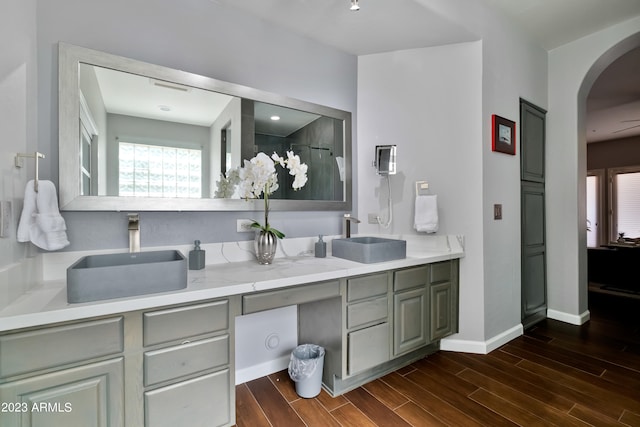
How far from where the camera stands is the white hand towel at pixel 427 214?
2344mm

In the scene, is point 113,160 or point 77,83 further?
point 113,160

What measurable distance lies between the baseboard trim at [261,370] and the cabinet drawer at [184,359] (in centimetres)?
68

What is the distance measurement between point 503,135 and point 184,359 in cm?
280

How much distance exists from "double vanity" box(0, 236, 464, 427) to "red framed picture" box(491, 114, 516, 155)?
1198mm

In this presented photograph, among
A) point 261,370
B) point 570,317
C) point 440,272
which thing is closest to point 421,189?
point 440,272

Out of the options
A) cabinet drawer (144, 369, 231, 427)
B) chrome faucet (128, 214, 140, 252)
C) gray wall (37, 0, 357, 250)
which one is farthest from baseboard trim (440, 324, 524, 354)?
chrome faucet (128, 214, 140, 252)

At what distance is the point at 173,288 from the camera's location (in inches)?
51.4

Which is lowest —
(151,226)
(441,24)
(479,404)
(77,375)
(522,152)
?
(479,404)

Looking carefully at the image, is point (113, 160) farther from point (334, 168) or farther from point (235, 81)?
point (334, 168)

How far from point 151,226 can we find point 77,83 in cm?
80

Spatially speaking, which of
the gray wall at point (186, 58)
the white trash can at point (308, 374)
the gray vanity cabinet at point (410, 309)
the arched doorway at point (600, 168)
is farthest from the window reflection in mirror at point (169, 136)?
the arched doorway at point (600, 168)

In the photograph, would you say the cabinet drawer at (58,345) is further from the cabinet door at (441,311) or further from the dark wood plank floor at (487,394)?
the cabinet door at (441,311)

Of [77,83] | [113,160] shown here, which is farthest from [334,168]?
[77,83]

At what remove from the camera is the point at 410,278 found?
82.0 inches
